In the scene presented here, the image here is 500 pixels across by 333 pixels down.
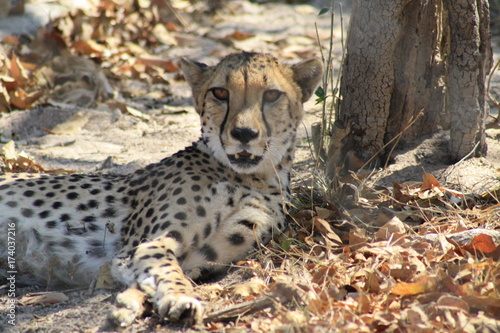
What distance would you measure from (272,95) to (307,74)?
0.40 m

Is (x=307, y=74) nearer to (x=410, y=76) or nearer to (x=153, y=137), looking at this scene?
(x=410, y=76)

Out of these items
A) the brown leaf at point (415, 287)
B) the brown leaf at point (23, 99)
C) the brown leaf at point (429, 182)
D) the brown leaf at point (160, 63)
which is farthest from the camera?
the brown leaf at point (160, 63)

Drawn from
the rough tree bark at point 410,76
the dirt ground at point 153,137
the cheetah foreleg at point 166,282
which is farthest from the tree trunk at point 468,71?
the cheetah foreleg at point 166,282

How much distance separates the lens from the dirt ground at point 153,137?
9.91 ft

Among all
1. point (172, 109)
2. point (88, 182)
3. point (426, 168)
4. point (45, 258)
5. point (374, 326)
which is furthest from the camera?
point (172, 109)

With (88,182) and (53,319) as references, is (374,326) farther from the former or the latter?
(88,182)

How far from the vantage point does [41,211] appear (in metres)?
3.59

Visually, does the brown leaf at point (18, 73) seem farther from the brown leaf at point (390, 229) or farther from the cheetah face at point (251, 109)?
the brown leaf at point (390, 229)

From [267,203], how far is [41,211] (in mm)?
1358

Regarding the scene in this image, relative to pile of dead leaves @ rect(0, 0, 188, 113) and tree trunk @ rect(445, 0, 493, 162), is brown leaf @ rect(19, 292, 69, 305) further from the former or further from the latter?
pile of dead leaves @ rect(0, 0, 188, 113)

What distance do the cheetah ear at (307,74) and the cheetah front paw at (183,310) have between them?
171 centimetres

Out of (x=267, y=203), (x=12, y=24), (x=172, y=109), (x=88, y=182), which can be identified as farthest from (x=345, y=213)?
(x=12, y=24)

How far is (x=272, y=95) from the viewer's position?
11.6 ft

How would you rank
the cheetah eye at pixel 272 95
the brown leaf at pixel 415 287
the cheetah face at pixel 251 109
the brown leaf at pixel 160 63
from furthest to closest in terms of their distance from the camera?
1. the brown leaf at pixel 160 63
2. the cheetah eye at pixel 272 95
3. the cheetah face at pixel 251 109
4. the brown leaf at pixel 415 287
